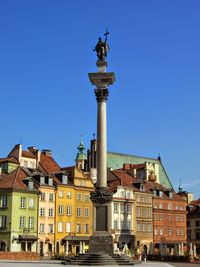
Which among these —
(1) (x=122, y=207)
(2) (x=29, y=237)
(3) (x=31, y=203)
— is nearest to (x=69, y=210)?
(3) (x=31, y=203)

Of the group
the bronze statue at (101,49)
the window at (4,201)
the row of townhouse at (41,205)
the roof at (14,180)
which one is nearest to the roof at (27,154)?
the row of townhouse at (41,205)

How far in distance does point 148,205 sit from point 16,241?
28112 millimetres

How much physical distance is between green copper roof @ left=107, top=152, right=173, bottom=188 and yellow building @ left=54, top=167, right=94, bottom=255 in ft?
88.4

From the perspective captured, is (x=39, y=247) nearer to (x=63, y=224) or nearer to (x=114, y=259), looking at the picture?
(x=63, y=224)

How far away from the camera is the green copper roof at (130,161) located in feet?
347

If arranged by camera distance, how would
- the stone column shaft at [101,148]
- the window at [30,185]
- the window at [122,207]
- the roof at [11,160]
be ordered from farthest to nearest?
the window at [122,207] → the roof at [11,160] → the window at [30,185] → the stone column shaft at [101,148]

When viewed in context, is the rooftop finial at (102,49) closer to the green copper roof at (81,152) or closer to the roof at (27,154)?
the roof at (27,154)

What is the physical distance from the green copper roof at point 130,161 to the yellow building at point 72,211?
88.4 ft

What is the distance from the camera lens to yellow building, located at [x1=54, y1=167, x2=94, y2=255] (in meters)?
73.1

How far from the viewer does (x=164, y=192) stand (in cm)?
9275

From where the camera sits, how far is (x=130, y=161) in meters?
111

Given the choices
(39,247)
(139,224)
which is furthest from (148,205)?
(39,247)

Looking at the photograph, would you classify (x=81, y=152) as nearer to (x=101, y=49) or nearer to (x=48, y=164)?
(x=48, y=164)

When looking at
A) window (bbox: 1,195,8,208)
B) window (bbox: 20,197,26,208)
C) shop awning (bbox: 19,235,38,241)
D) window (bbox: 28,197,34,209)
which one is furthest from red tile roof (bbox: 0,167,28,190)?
shop awning (bbox: 19,235,38,241)
